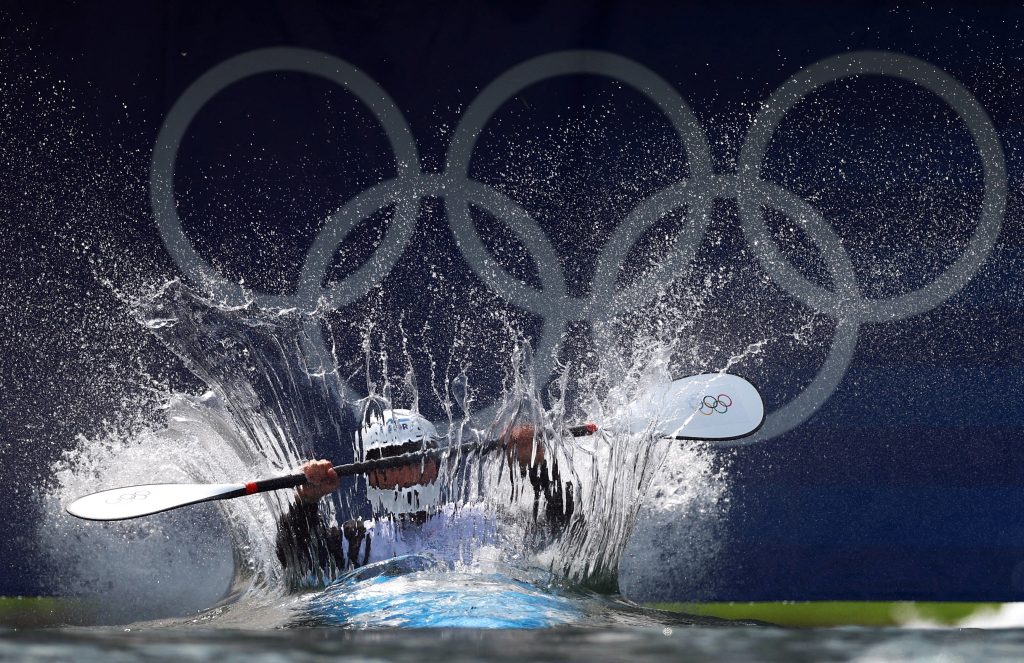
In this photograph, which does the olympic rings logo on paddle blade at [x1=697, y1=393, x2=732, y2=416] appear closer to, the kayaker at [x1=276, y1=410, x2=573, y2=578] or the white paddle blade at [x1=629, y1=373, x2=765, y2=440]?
the white paddle blade at [x1=629, y1=373, x2=765, y2=440]

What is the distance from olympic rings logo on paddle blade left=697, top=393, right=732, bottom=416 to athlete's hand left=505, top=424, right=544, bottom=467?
625 mm

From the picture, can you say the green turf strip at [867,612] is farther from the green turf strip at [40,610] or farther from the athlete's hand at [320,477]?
the green turf strip at [40,610]

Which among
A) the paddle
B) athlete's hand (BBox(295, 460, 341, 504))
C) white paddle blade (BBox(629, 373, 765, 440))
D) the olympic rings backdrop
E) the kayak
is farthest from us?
the olympic rings backdrop

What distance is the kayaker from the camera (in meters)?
3.16

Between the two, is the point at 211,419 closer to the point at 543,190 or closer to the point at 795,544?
the point at 543,190

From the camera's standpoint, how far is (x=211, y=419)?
380 centimetres

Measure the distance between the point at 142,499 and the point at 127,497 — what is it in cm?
6

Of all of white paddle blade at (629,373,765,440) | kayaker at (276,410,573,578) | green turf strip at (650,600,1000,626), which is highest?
white paddle blade at (629,373,765,440)

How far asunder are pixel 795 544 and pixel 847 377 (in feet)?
1.91

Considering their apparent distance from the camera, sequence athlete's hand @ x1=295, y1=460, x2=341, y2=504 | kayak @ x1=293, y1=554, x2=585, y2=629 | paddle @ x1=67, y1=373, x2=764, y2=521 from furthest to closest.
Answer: paddle @ x1=67, y1=373, x2=764, y2=521 → athlete's hand @ x1=295, y1=460, x2=341, y2=504 → kayak @ x1=293, y1=554, x2=585, y2=629

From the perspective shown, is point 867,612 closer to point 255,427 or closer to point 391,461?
point 391,461

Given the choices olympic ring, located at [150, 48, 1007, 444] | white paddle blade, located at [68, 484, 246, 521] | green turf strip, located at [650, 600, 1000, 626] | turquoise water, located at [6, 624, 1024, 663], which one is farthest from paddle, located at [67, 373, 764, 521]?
turquoise water, located at [6, 624, 1024, 663]

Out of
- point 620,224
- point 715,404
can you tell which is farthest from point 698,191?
point 715,404

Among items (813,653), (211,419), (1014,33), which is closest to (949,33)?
(1014,33)
